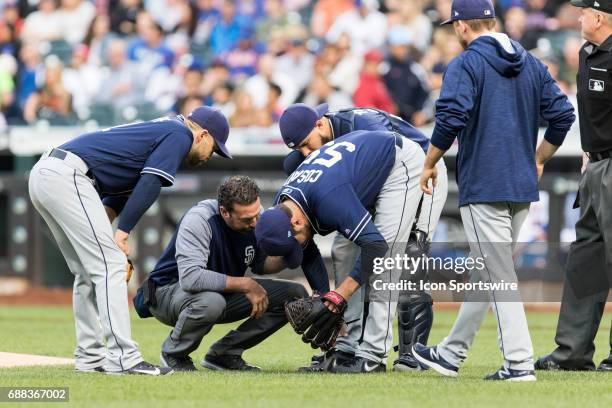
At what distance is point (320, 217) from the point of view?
6719mm

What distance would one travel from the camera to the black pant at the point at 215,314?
711 cm

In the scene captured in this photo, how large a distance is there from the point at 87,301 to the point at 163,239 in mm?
8448

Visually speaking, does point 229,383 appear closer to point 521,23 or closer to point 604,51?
point 604,51

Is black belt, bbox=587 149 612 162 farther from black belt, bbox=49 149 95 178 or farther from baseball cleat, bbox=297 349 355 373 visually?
black belt, bbox=49 149 95 178

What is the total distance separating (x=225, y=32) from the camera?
18906 mm

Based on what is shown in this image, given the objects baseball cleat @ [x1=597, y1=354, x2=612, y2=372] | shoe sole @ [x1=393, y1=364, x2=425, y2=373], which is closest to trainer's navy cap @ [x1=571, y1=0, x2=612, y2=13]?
baseball cleat @ [x1=597, y1=354, x2=612, y2=372]

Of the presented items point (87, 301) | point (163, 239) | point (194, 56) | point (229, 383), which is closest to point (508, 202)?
point (229, 383)

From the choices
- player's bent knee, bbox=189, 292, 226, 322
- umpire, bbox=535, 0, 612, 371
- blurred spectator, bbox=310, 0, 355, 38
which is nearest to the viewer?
player's bent knee, bbox=189, 292, 226, 322

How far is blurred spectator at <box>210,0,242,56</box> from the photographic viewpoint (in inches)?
739

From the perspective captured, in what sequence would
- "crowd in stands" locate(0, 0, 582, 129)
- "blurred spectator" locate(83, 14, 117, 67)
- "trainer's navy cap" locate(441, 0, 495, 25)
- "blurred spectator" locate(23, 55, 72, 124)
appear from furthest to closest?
"blurred spectator" locate(83, 14, 117, 67), "blurred spectator" locate(23, 55, 72, 124), "crowd in stands" locate(0, 0, 582, 129), "trainer's navy cap" locate(441, 0, 495, 25)

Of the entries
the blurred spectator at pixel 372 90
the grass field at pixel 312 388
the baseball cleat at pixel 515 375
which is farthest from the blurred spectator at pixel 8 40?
the baseball cleat at pixel 515 375

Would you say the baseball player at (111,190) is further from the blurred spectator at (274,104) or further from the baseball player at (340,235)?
the blurred spectator at (274,104)

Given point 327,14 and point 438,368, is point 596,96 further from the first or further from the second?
point 327,14

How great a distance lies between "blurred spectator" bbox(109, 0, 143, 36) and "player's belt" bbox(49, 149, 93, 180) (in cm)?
1278
